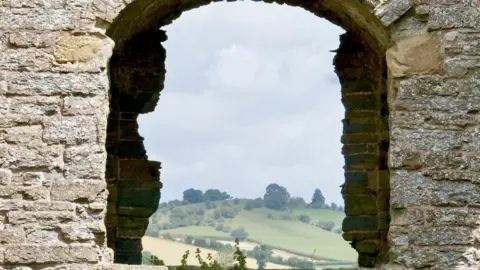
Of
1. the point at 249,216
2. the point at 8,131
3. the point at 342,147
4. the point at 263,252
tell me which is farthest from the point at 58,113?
the point at 249,216

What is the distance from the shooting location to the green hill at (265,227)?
3328cm

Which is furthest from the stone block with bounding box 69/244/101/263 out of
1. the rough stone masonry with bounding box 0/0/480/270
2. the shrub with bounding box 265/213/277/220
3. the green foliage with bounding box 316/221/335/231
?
the shrub with bounding box 265/213/277/220

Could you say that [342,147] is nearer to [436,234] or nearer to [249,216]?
[436,234]

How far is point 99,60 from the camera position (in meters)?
7.11

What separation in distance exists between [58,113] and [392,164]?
7.87ft

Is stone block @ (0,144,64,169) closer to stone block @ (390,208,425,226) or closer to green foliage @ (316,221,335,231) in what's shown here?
stone block @ (390,208,425,226)

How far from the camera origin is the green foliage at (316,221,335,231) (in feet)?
117

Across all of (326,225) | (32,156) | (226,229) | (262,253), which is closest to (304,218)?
(326,225)

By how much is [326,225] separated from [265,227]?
2206mm

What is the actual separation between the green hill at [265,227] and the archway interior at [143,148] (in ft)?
70.4

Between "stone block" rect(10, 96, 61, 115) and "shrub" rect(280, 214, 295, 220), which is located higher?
"shrub" rect(280, 214, 295, 220)

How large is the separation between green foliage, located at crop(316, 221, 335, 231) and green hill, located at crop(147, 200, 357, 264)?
0.15 metres

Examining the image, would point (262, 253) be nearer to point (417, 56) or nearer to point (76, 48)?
point (417, 56)

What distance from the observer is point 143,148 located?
32.4 feet
